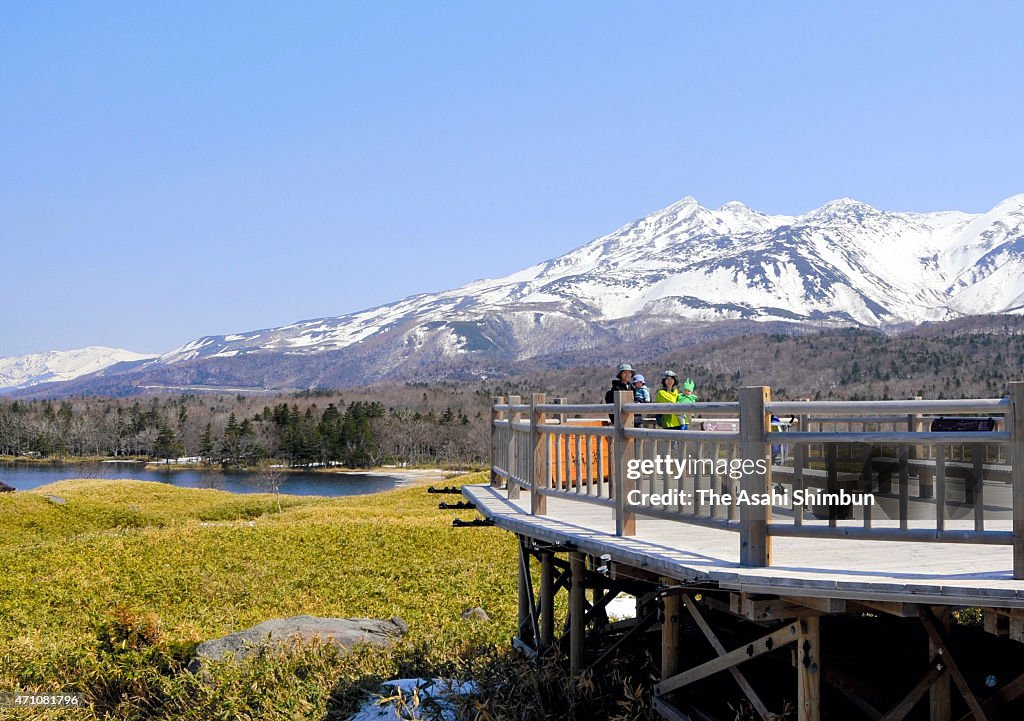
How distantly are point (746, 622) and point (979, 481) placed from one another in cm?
421

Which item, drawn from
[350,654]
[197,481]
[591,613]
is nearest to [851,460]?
[591,613]

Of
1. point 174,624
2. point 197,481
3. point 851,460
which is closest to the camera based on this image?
point 851,460

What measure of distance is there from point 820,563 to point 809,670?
751 mm

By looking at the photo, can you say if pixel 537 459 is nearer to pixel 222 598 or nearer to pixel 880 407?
pixel 880 407

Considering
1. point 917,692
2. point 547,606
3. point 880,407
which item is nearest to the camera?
point 880,407

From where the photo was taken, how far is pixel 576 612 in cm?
972

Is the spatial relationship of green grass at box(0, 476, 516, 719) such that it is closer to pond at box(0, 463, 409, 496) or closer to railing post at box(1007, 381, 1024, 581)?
railing post at box(1007, 381, 1024, 581)

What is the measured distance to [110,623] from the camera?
13.6 meters

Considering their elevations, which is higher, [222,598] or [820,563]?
[820,563]

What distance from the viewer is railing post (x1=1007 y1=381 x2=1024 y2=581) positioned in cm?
595

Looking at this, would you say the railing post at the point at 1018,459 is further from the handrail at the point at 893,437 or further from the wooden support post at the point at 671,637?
the wooden support post at the point at 671,637

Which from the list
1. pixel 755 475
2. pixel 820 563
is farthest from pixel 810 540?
pixel 755 475

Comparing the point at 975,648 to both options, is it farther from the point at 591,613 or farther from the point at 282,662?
the point at 282,662

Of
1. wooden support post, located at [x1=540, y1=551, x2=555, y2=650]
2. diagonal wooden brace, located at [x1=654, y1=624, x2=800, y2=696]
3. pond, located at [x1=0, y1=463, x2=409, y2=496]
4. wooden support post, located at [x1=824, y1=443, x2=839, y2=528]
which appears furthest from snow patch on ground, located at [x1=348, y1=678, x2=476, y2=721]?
pond, located at [x1=0, y1=463, x2=409, y2=496]
